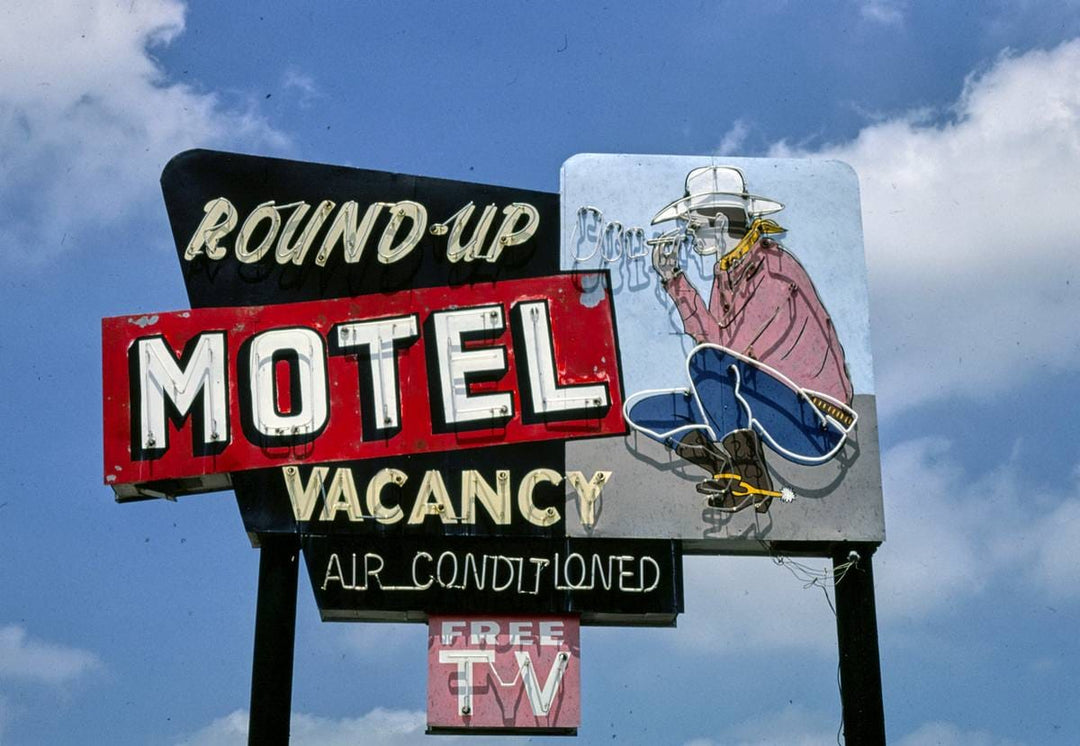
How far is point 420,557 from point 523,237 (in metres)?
3.66

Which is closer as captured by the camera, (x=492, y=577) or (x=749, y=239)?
(x=492, y=577)

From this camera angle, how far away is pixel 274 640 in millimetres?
17766

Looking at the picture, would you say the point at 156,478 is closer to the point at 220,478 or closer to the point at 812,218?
the point at 220,478

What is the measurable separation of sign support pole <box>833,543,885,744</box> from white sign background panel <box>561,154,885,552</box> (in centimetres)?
35

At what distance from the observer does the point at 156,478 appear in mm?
18250

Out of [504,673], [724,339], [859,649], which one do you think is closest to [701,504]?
[724,339]

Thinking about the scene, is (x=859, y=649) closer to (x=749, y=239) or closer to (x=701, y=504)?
(x=701, y=504)

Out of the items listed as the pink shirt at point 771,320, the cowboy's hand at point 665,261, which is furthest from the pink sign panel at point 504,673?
the cowboy's hand at point 665,261

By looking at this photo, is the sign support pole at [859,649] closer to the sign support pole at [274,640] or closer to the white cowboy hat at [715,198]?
the white cowboy hat at [715,198]

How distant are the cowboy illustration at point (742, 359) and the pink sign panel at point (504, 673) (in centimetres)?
225

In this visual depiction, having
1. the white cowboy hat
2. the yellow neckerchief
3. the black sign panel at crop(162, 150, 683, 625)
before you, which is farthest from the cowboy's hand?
the black sign panel at crop(162, 150, 683, 625)

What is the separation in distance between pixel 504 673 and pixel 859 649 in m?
3.64

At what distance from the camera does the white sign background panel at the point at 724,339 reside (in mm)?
18375

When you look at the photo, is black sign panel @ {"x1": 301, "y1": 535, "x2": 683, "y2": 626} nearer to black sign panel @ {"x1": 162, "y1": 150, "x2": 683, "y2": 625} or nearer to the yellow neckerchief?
black sign panel @ {"x1": 162, "y1": 150, "x2": 683, "y2": 625}
